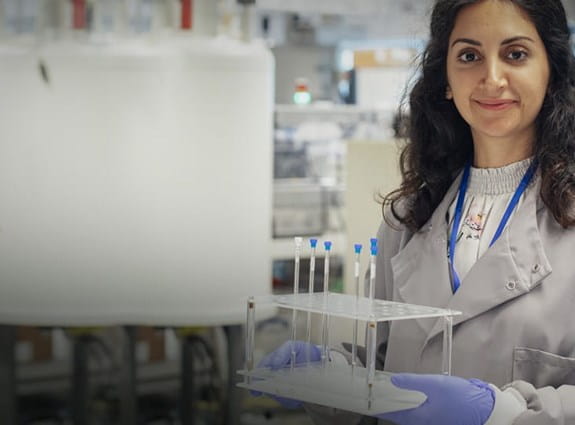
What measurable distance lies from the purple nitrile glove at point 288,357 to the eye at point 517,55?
606 mm

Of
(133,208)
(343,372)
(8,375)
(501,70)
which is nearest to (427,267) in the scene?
(343,372)

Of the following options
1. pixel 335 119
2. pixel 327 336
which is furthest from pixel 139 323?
pixel 335 119

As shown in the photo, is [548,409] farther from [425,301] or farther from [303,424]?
[303,424]

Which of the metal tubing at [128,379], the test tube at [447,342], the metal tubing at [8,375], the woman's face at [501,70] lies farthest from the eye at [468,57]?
the metal tubing at [8,375]

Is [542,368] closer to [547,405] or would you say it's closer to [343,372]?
[547,405]

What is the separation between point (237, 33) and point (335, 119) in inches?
135

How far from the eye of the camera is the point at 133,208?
1.73 meters

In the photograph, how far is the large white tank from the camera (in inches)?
61.7

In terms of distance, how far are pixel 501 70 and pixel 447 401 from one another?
0.56 m

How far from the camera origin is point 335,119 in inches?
206

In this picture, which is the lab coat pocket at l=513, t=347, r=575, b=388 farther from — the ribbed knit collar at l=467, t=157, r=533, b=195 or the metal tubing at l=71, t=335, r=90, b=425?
the metal tubing at l=71, t=335, r=90, b=425

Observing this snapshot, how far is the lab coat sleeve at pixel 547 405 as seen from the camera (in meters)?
1.19

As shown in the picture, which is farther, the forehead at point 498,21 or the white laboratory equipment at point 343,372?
the forehead at point 498,21

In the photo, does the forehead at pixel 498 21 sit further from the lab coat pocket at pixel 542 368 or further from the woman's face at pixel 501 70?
the lab coat pocket at pixel 542 368
